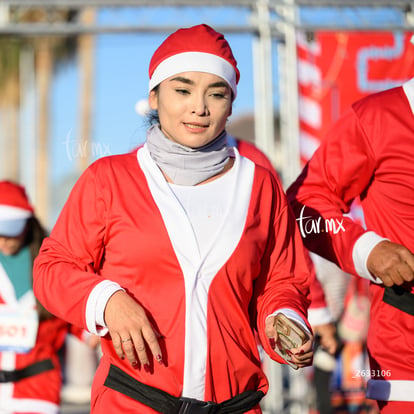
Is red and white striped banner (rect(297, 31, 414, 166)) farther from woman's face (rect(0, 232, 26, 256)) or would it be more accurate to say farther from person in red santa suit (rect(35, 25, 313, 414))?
person in red santa suit (rect(35, 25, 313, 414))

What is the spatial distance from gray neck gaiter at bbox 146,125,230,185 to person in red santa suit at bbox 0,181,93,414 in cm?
233

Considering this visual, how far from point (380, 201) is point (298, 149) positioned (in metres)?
3.46

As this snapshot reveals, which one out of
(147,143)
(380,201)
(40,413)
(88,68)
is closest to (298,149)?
(40,413)

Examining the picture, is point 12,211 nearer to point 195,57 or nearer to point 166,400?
point 195,57

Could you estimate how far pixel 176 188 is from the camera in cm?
243

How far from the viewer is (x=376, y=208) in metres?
2.98

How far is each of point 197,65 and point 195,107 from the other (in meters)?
0.14

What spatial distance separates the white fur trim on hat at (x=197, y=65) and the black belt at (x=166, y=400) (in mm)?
854

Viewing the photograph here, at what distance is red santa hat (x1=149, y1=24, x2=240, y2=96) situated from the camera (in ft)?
8.21

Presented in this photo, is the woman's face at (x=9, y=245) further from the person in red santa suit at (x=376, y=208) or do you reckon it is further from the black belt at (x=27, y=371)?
the person in red santa suit at (x=376, y=208)

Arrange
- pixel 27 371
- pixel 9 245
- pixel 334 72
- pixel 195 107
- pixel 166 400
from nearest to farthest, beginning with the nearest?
pixel 166 400, pixel 195 107, pixel 27 371, pixel 9 245, pixel 334 72

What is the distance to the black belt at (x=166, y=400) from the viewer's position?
227cm

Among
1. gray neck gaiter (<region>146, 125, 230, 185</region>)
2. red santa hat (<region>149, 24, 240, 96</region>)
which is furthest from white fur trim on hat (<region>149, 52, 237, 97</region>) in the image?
gray neck gaiter (<region>146, 125, 230, 185</region>)

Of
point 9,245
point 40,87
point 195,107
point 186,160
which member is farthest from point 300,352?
point 40,87
